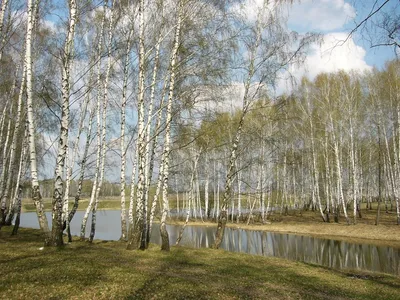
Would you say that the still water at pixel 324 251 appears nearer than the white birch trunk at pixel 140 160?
No

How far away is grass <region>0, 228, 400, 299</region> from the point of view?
631 cm

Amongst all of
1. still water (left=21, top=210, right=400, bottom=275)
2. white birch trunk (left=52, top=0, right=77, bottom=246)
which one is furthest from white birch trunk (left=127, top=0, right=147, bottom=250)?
still water (left=21, top=210, right=400, bottom=275)

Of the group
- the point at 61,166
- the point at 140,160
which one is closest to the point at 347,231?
the point at 140,160

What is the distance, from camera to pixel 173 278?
8.02 metres

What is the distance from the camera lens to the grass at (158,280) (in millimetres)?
6312

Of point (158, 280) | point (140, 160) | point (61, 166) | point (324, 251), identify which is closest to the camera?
point (158, 280)

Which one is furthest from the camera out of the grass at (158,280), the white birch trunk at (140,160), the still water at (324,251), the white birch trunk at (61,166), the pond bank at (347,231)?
the pond bank at (347,231)

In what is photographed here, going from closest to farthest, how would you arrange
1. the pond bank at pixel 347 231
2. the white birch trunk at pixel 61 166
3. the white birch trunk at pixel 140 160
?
the white birch trunk at pixel 61 166, the white birch trunk at pixel 140 160, the pond bank at pixel 347 231

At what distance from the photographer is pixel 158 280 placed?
759cm

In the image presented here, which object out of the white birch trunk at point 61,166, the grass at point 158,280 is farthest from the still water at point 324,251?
the white birch trunk at point 61,166

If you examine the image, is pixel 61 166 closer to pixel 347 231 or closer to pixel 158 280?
pixel 158 280

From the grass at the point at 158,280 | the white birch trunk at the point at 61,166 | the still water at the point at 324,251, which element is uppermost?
the white birch trunk at the point at 61,166

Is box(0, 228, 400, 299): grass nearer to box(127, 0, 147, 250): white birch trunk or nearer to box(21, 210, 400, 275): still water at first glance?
box(127, 0, 147, 250): white birch trunk

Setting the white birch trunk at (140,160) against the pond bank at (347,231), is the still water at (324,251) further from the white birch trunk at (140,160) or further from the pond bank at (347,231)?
the white birch trunk at (140,160)
